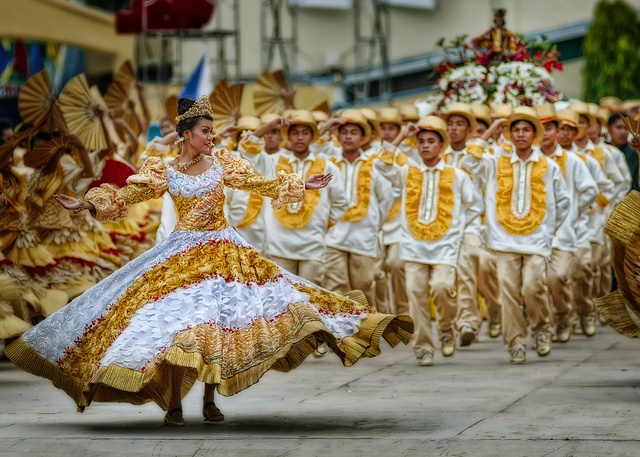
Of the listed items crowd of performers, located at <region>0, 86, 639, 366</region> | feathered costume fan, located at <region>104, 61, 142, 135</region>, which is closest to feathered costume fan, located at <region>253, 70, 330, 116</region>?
crowd of performers, located at <region>0, 86, 639, 366</region>

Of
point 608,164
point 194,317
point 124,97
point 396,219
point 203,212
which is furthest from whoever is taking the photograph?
point 124,97

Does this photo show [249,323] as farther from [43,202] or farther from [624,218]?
[43,202]

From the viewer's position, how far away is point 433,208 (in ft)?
44.6

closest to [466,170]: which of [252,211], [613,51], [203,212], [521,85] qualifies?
[252,211]

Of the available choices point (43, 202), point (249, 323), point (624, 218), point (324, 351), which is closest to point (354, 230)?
point (324, 351)

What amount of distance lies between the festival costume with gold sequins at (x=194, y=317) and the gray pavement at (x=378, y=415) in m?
0.33

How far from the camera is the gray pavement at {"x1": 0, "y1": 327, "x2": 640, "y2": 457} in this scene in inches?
349

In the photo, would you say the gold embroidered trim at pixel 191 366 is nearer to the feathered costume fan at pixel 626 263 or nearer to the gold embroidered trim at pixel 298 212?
the feathered costume fan at pixel 626 263

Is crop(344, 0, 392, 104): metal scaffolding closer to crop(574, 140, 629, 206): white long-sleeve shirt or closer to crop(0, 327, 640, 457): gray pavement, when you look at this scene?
crop(574, 140, 629, 206): white long-sleeve shirt

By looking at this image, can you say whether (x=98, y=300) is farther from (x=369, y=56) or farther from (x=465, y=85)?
(x=369, y=56)

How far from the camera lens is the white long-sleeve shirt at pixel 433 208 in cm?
1343

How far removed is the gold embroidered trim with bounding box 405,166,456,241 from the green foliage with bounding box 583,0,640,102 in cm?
1216

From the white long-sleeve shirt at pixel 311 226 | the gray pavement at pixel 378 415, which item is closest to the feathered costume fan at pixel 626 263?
the gray pavement at pixel 378 415

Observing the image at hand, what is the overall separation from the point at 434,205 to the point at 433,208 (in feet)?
0.08
